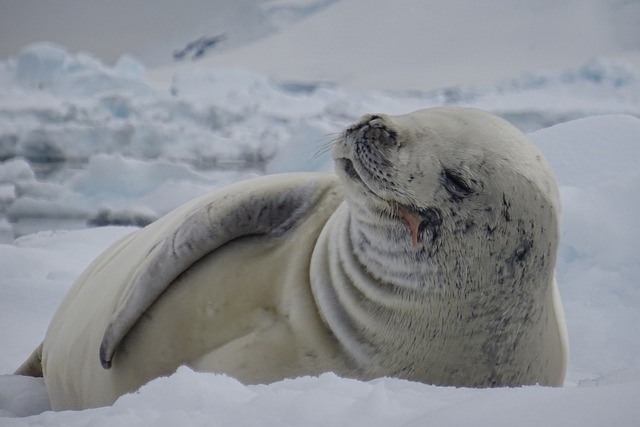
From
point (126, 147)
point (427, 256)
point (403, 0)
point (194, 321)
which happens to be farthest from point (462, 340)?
point (403, 0)

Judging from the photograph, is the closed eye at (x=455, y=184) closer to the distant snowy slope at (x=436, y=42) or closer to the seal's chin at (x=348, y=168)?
the seal's chin at (x=348, y=168)

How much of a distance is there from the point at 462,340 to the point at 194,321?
68 centimetres

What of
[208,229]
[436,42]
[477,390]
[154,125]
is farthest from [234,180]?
[436,42]

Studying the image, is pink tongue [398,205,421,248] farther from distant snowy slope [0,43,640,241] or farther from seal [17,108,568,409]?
distant snowy slope [0,43,640,241]

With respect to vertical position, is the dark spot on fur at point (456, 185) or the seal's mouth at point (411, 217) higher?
the dark spot on fur at point (456, 185)

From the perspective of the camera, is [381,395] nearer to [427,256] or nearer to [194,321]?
[427,256]

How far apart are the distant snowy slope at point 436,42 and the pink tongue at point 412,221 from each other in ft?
150

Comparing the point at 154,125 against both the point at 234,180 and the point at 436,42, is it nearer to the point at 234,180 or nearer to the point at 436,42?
the point at 234,180

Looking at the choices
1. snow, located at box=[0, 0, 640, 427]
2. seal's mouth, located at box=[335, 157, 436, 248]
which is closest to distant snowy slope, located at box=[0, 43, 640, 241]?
→ snow, located at box=[0, 0, 640, 427]

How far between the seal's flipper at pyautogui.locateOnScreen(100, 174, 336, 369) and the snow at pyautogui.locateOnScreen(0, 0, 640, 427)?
0.61ft

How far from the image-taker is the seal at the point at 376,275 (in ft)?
5.91

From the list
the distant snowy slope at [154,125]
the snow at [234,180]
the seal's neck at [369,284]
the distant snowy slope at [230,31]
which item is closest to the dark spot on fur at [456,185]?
the seal's neck at [369,284]

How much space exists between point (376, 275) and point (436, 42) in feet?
202

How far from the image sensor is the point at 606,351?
290 cm
